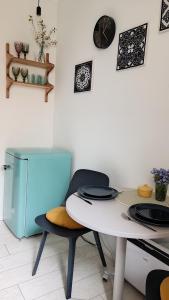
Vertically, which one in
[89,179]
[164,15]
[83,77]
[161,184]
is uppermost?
[164,15]

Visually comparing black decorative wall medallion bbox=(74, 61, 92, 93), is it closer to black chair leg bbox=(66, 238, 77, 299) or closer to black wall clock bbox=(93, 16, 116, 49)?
black wall clock bbox=(93, 16, 116, 49)

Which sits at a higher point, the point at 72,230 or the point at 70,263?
the point at 72,230

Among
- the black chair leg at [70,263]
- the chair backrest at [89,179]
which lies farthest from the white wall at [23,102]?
the black chair leg at [70,263]

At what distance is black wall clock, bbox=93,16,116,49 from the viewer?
2059 millimetres

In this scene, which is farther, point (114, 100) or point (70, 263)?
point (114, 100)

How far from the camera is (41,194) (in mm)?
2441

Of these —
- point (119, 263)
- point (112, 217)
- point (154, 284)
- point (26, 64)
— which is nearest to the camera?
point (154, 284)

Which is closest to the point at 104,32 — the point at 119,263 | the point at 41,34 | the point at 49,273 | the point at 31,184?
the point at 41,34

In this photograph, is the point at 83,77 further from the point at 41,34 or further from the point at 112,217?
the point at 112,217

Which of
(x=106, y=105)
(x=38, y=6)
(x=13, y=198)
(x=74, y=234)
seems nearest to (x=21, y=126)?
(x=13, y=198)

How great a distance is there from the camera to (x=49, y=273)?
190cm

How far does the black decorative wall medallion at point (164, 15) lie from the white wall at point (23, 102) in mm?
1583

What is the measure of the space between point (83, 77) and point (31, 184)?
121 cm

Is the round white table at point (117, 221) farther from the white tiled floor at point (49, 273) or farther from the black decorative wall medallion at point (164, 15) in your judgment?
the black decorative wall medallion at point (164, 15)
